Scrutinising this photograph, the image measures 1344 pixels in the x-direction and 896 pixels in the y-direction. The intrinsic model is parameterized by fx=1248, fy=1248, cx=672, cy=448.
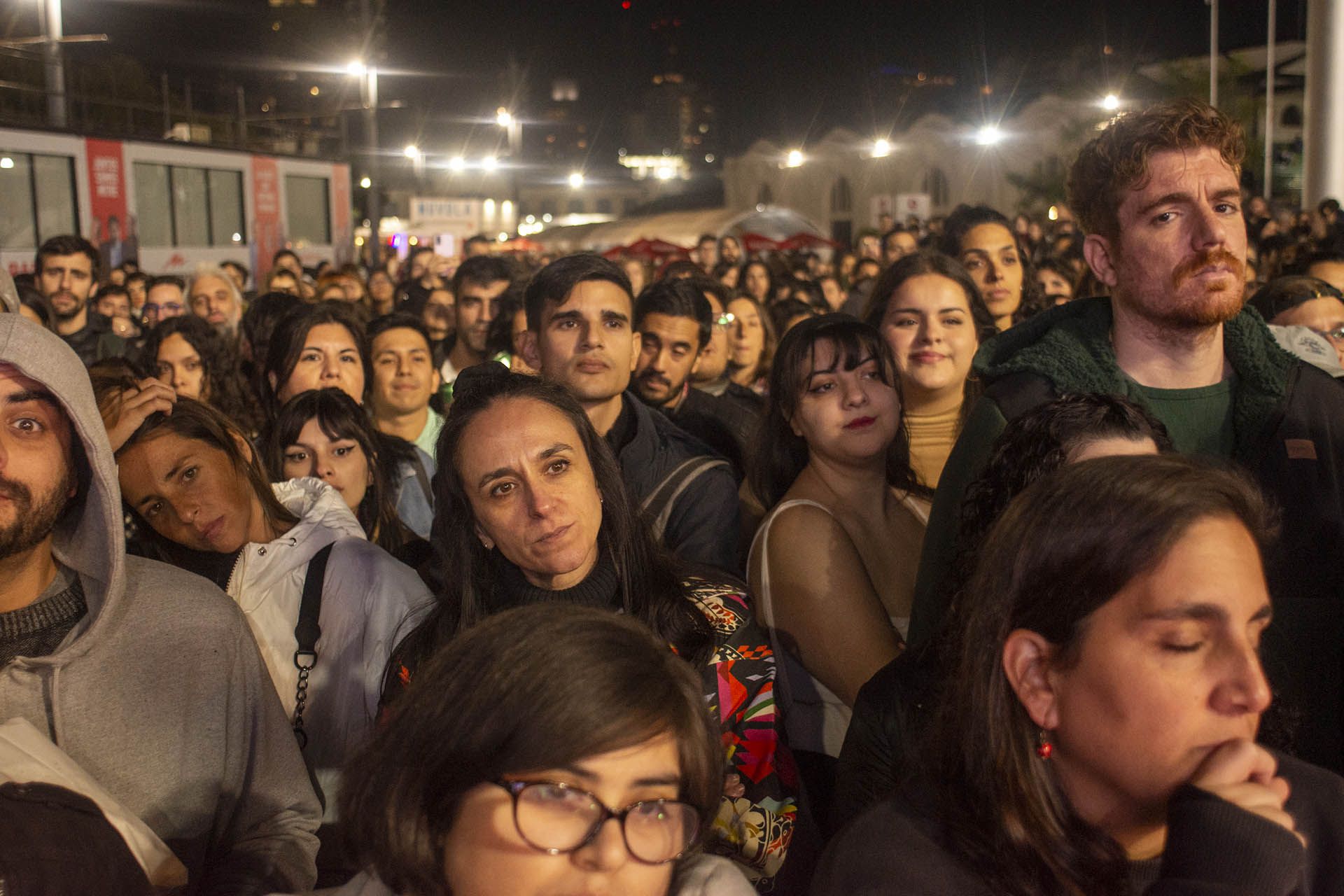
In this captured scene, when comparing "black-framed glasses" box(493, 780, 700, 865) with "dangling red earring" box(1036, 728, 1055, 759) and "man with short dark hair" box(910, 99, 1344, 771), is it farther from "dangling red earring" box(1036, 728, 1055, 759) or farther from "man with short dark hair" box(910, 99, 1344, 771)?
"man with short dark hair" box(910, 99, 1344, 771)

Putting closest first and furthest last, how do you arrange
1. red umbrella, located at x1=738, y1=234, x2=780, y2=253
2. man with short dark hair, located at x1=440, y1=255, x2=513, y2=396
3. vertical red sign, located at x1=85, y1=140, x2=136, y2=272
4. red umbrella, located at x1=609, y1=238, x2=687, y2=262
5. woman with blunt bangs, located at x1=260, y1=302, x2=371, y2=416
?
woman with blunt bangs, located at x1=260, y1=302, x2=371, y2=416, man with short dark hair, located at x1=440, y1=255, x2=513, y2=396, vertical red sign, located at x1=85, y1=140, x2=136, y2=272, red umbrella, located at x1=609, y1=238, x2=687, y2=262, red umbrella, located at x1=738, y1=234, x2=780, y2=253

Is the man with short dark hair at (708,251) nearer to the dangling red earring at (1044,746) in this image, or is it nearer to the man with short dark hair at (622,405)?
the man with short dark hair at (622,405)

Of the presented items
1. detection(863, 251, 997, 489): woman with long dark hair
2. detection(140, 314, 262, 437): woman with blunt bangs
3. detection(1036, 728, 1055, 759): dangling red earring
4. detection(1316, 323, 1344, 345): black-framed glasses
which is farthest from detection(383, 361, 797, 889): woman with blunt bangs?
detection(140, 314, 262, 437): woman with blunt bangs

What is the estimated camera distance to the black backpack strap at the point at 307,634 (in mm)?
3404

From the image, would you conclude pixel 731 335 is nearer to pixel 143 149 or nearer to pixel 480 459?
pixel 480 459

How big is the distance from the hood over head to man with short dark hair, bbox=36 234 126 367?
22.4 feet

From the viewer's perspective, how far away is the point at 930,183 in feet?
201

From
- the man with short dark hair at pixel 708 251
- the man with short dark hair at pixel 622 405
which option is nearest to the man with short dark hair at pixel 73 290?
the man with short dark hair at pixel 622 405

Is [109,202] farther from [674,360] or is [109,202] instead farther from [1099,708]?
[1099,708]

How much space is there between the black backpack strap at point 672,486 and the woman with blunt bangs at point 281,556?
0.82m

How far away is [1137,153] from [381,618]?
2.36 metres

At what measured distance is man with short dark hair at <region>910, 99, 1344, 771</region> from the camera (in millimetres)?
3104

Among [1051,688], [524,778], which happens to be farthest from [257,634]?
[1051,688]

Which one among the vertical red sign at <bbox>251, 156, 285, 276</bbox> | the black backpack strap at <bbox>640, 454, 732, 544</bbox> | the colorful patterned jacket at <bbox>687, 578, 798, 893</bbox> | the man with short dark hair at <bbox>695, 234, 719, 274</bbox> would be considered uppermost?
the vertical red sign at <bbox>251, 156, 285, 276</bbox>
